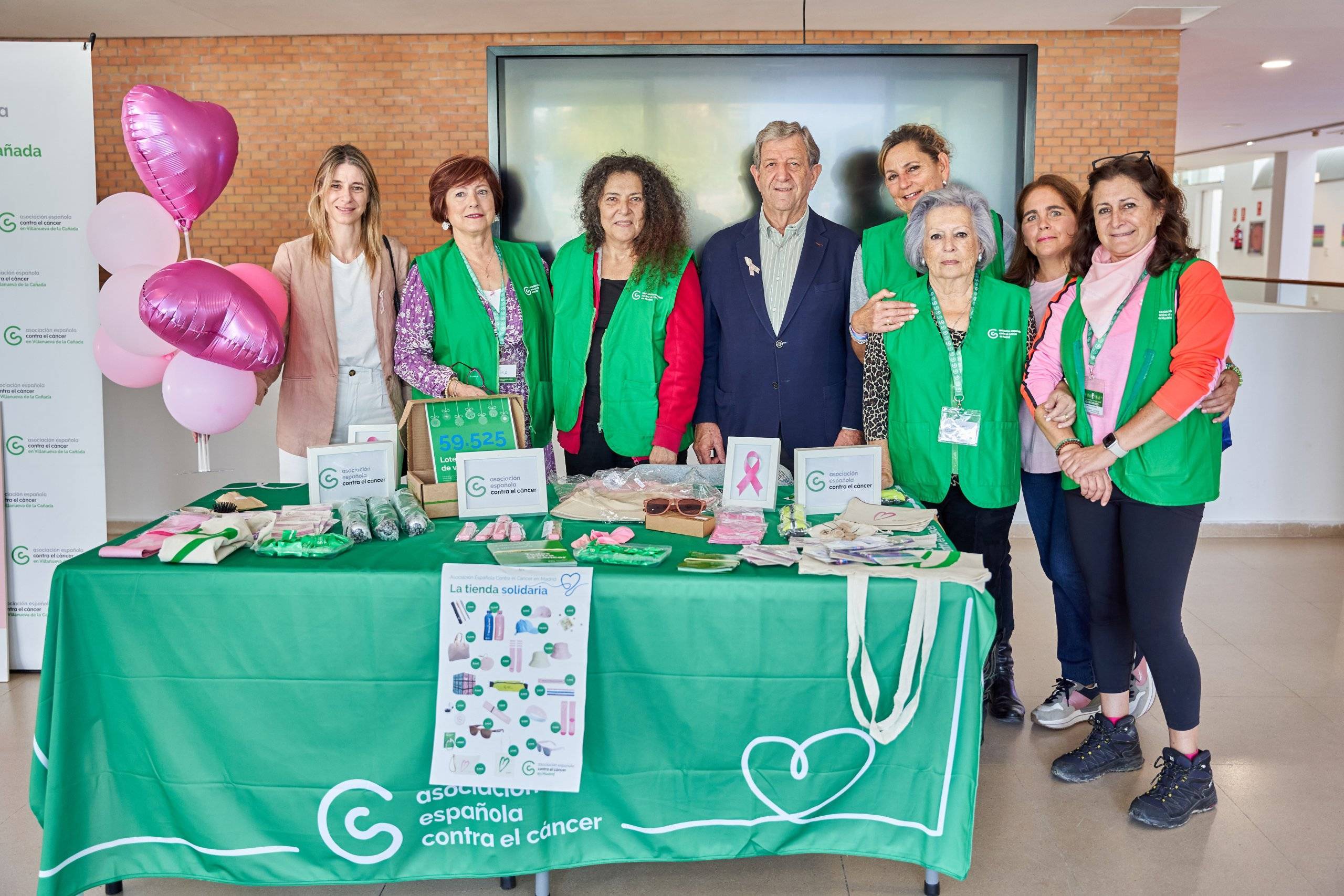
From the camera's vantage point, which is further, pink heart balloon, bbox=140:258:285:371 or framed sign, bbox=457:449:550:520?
pink heart balloon, bbox=140:258:285:371

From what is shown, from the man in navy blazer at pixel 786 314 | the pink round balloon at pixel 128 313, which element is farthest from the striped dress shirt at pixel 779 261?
the pink round balloon at pixel 128 313

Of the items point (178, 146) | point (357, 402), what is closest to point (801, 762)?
point (357, 402)

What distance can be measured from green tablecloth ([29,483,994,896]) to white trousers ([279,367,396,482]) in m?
1.01

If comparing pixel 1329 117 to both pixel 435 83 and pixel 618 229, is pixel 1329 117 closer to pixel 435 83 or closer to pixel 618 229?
pixel 435 83

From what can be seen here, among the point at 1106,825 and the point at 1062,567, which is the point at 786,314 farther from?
the point at 1106,825

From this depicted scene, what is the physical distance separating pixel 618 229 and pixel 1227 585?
3.39m

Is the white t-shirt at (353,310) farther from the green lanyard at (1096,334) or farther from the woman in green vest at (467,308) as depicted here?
the green lanyard at (1096,334)

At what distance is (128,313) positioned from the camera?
3.18 m

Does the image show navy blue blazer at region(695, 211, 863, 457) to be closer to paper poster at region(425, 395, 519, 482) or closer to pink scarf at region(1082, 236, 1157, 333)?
pink scarf at region(1082, 236, 1157, 333)

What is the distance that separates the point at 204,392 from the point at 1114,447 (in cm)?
253

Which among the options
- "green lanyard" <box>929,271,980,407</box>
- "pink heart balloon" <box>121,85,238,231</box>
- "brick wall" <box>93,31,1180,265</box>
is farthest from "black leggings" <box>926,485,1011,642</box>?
"brick wall" <box>93,31,1180,265</box>

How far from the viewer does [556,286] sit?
3.15 m

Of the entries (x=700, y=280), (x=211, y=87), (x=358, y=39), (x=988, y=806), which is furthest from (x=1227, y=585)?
(x=211, y=87)

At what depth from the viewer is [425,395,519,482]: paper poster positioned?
8.23 ft
